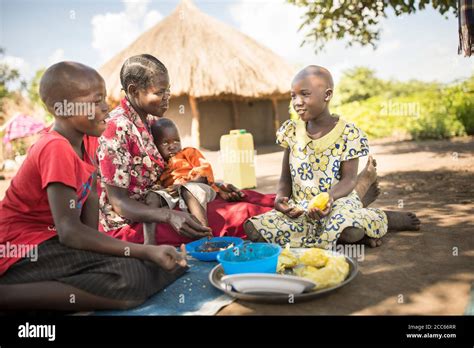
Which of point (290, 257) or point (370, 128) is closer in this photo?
point (290, 257)

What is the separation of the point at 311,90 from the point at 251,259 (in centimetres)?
129

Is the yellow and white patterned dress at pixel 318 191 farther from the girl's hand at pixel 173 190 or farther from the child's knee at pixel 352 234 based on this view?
the girl's hand at pixel 173 190

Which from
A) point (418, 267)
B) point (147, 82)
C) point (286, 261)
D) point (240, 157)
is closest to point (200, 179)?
point (147, 82)

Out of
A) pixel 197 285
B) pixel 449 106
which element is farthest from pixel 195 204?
pixel 449 106

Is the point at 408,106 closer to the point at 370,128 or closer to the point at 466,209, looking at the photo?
the point at 370,128

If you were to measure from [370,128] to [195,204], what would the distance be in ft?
37.4

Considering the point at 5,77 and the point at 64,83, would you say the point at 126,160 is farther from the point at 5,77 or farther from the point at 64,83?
the point at 5,77

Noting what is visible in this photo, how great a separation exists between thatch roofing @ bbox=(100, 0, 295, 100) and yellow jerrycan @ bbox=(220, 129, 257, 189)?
16.4 ft

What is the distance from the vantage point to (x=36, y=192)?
2.07 meters

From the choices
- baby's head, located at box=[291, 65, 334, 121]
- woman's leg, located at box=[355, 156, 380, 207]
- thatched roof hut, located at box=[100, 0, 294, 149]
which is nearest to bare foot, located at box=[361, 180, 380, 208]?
woman's leg, located at box=[355, 156, 380, 207]

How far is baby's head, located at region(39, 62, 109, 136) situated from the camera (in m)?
2.08

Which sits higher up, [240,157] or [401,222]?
[240,157]

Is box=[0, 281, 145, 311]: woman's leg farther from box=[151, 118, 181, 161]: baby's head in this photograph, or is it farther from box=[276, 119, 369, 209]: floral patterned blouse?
box=[276, 119, 369, 209]: floral patterned blouse

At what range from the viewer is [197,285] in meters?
2.37
